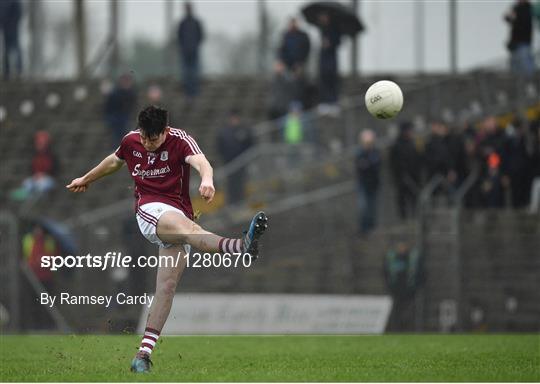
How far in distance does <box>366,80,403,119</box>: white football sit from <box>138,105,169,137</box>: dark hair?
109 inches

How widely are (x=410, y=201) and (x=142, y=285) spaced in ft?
25.7

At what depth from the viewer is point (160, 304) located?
37.9 feet

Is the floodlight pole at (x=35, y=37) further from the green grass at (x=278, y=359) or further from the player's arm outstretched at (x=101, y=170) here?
the player's arm outstretched at (x=101, y=170)

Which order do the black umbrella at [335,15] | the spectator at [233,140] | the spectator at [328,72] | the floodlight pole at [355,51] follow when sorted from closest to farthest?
the spectator at [233,140], the spectator at [328,72], the black umbrella at [335,15], the floodlight pole at [355,51]

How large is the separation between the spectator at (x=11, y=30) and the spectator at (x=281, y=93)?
638 centimetres

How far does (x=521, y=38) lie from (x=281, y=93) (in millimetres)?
4626

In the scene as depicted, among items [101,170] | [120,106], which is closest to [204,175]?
[101,170]

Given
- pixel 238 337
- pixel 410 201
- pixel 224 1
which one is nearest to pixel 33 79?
pixel 224 1

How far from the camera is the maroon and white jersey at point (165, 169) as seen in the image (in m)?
11.8

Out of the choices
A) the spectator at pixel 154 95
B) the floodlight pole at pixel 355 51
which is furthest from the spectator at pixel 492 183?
the floodlight pole at pixel 355 51

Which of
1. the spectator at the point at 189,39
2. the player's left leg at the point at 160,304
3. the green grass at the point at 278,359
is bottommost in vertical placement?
the green grass at the point at 278,359

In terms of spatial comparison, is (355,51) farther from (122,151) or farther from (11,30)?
(122,151)

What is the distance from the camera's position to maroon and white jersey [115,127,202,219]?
1178 cm

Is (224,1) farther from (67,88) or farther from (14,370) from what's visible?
(14,370)
